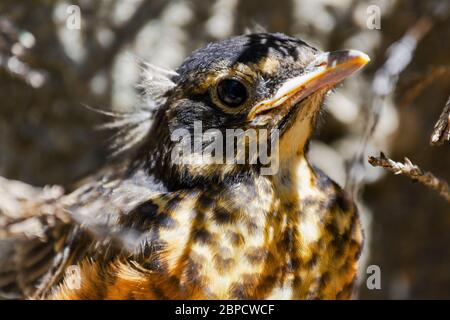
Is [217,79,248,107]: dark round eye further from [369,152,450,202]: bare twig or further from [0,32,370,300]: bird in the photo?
[369,152,450,202]: bare twig

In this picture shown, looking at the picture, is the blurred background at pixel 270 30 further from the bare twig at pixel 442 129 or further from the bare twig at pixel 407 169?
the bare twig at pixel 442 129

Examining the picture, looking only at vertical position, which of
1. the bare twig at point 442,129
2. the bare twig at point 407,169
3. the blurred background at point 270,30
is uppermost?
the blurred background at point 270,30

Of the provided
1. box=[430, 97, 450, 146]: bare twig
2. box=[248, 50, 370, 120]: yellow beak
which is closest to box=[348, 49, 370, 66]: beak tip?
box=[248, 50, 370, 120]: yellow beak

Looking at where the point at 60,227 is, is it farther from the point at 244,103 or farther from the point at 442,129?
the point at 442,129

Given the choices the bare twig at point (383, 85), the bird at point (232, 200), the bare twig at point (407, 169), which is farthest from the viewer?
the bare twig at point (383, 85)

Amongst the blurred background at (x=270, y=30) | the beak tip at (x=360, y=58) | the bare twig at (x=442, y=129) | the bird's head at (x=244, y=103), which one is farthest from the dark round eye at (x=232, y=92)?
the blurred background at (x=270, y=30)

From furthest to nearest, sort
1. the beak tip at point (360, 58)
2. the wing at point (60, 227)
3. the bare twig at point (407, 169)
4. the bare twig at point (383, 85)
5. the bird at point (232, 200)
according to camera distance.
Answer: the bare twig at point (383, 85), the wing at point (60, 227), the bird at point (232, 200), the beak tip at point (360, 58), the bare twig at point (407, 169)

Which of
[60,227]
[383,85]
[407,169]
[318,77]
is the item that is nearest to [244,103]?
[318,77]
